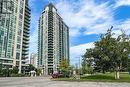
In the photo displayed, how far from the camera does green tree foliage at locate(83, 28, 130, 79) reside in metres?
58.6

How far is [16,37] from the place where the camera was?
495 feet

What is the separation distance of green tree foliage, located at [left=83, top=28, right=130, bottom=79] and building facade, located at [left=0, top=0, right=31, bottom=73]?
245ft

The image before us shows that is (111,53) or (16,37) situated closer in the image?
(111,53)

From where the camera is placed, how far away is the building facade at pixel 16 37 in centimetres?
13662

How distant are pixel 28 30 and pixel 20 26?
595 inches

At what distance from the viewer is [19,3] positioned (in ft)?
518

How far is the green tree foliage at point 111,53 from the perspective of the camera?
58.6 metres

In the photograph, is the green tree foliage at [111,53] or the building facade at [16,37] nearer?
the green tree foliage at [111,53]

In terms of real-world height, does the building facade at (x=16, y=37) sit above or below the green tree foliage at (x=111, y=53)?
above

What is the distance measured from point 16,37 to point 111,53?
100 m

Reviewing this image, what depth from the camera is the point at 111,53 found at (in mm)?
58875

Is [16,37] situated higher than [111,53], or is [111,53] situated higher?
[16,37]

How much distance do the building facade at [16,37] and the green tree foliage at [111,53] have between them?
74.7 meters

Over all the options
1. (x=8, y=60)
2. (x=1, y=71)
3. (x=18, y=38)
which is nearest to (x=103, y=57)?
(x=1, y=71)
